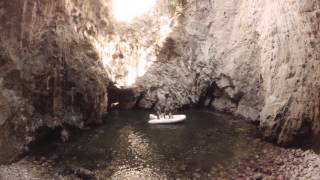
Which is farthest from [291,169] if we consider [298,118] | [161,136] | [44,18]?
[44,18]

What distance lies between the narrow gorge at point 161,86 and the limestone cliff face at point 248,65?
0.10 meters

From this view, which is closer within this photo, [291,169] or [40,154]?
[291,169]

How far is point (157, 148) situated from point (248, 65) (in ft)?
39.7

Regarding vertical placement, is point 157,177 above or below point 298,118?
below

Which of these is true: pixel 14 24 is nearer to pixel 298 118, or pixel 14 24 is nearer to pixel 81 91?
pixel 81 91

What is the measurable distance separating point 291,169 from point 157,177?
832cm

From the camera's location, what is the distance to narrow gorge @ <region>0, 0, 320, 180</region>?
27.2 m

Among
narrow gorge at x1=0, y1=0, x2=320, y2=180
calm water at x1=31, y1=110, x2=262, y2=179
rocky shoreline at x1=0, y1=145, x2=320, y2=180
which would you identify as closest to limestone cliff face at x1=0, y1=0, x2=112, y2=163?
narrow gorge at x1=0, y1=0, x2=320, y2=180

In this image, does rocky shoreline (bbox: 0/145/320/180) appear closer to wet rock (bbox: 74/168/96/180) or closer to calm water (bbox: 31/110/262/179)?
wet rock (bbox: 74/168/96/180)

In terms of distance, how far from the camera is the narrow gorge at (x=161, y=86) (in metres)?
27.2

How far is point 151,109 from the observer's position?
135 ft

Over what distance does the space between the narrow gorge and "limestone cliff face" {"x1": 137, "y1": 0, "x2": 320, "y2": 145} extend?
10 centimetres

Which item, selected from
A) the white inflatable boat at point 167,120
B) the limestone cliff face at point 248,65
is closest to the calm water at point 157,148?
the white inflatable boat at point 167,120

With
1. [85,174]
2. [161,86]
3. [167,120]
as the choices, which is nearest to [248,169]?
[85,174]
